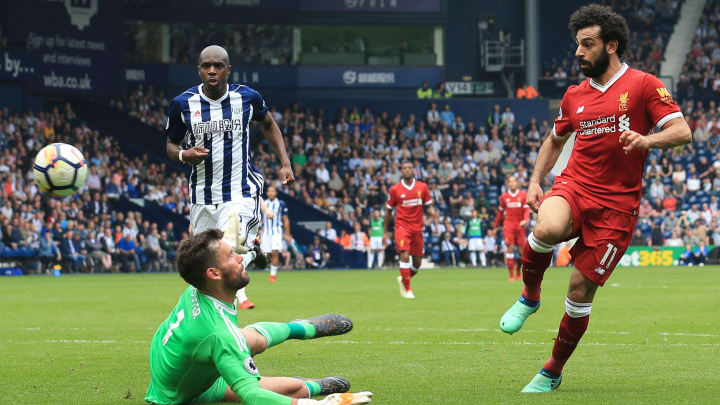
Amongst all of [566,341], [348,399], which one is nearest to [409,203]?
[566,341]

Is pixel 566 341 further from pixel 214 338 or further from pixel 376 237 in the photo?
pixel 376 237

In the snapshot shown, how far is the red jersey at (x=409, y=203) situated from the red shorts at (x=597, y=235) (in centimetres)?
1281

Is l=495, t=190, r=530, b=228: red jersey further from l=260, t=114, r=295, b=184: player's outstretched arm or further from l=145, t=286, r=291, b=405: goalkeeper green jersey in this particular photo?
l=145, t=286, r=291, b=405: goalkeeper green jersey

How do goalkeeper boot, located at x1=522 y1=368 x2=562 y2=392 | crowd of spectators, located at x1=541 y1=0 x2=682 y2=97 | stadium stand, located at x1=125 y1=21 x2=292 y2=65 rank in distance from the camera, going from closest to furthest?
goalkeeper boot, located at x1=522 y1=368 x2=562 y2=392, stadium stand, located at x1=125 y1=21 x2=292 y2=65, crowd of spectators, located at x1=541 y1=0 x2=682 y2=97

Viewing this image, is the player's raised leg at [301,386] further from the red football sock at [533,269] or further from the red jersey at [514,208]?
the red jersey at [514,208]

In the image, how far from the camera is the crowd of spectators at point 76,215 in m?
30.2

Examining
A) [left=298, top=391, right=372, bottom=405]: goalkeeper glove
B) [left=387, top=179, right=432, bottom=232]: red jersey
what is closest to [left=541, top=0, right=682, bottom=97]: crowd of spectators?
[left=387, top=179, right=432, bottom=232]: red jersey

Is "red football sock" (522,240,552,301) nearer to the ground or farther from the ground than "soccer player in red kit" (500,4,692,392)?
nearer to the ground

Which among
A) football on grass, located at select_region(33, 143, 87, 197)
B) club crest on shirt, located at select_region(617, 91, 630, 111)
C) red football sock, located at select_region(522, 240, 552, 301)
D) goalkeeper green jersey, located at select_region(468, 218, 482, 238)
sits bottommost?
goalkeeper green jersey, located at select_region(468, 218, 482, 238)

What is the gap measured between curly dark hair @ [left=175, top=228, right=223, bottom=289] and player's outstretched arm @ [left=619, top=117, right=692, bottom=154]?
260 cm

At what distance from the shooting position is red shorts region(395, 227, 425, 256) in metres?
20.0

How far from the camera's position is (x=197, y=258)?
6172 millimetres

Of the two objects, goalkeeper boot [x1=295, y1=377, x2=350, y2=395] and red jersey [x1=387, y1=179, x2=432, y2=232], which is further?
red jersey [x1=387, y1=179, x2=432, y2=232]

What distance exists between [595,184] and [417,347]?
3.58 m
